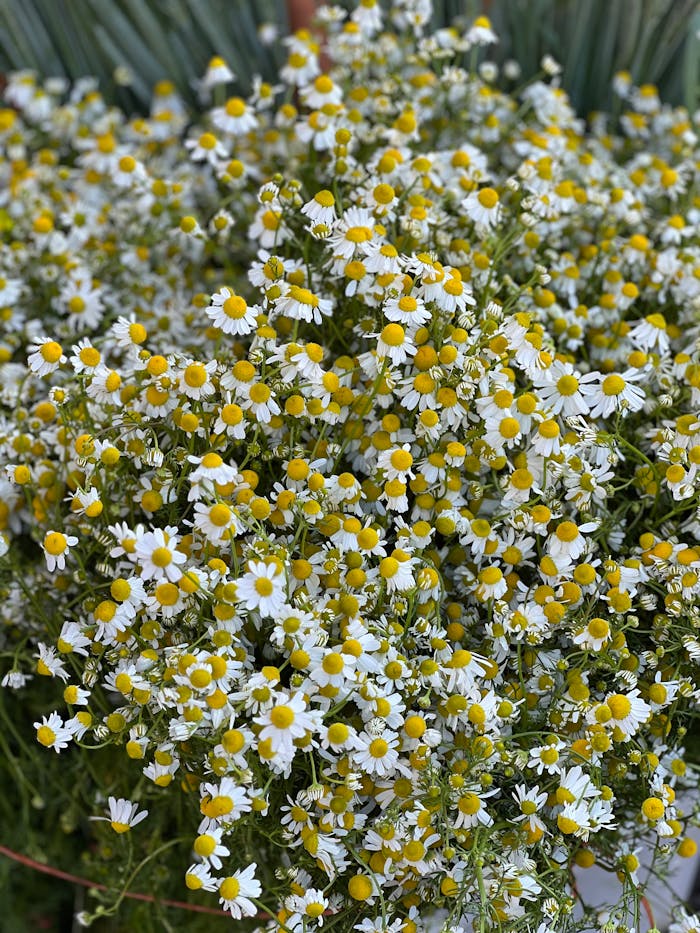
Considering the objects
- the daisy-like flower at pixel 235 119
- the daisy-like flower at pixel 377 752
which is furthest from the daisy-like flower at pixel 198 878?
the daisy-like flower at pixel 235 119

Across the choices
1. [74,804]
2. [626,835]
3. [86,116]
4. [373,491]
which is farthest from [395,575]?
[86,116]

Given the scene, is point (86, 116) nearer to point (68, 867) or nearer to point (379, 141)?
point (379, 141)

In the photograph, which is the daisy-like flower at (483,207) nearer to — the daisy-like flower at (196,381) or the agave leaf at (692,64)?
the daisy-like flower at (196,381)

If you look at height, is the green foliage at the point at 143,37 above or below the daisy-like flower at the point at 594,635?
above

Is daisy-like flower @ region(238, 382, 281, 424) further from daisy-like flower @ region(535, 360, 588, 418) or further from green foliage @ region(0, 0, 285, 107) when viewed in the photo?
green foliage @ region(0, 0, 285, 107)

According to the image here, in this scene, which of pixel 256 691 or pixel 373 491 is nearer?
pixel 256 691

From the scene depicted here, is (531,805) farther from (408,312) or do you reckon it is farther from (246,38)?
(246,38)

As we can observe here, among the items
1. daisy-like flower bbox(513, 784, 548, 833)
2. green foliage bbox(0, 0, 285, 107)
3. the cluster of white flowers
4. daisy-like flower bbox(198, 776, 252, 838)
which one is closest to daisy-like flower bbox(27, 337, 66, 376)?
the cluster of white flowers
